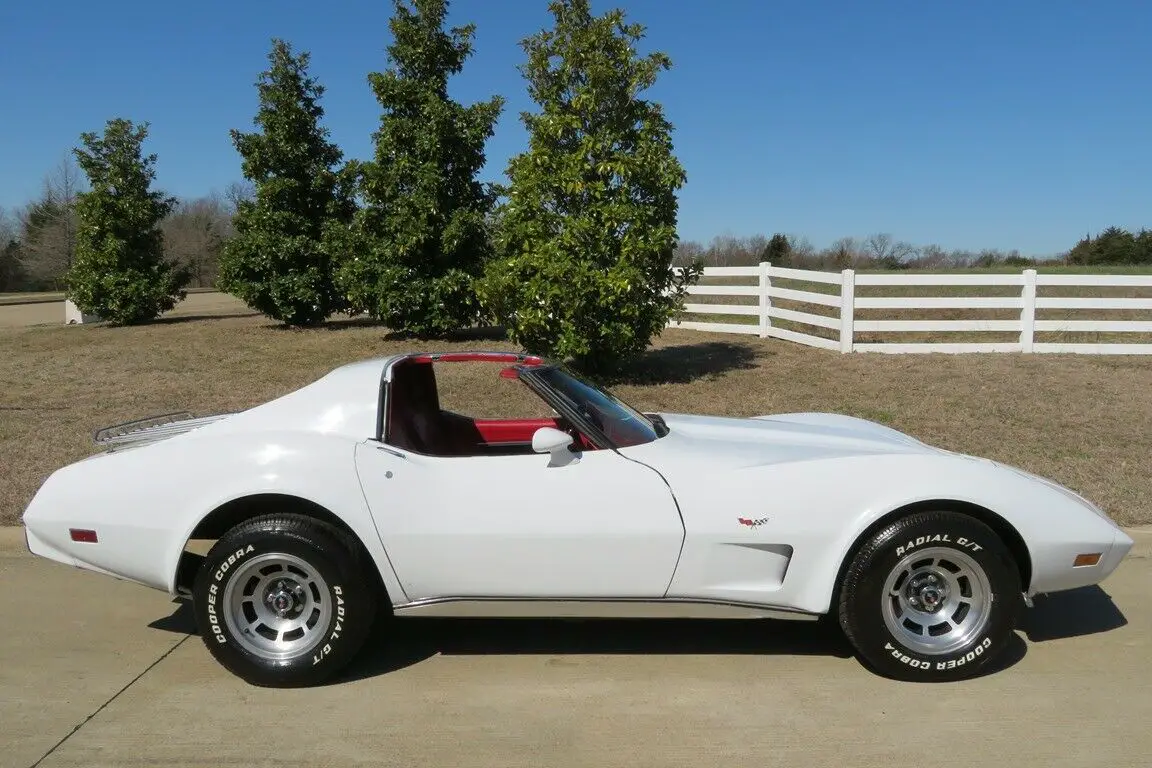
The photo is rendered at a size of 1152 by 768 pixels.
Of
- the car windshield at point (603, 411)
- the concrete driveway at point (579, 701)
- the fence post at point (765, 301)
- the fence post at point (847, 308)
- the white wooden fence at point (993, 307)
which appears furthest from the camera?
the fence post at point (765, 301)

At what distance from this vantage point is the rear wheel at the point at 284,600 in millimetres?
3746

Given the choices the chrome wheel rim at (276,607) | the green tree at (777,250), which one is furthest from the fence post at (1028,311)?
the green tree at (777,250)

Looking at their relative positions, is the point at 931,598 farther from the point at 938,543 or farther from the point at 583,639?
the point at 583,639

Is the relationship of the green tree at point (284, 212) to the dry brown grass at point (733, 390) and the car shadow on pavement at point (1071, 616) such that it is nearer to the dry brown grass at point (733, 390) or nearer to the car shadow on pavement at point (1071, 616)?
the dry brown grass at point (733, 390)

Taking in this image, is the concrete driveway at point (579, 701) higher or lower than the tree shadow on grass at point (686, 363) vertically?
lower

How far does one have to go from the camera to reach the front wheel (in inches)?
145

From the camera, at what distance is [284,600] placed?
152 inches

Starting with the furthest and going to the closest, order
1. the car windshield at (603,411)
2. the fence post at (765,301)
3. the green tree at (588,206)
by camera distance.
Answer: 1. the fence post at (765,301)
2. the green tree at (588,206)
3. the car windshield at (603,411)

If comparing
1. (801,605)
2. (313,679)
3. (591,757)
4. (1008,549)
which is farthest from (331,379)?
(1008,549)

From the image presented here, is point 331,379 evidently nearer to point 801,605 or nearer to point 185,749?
point 185,749

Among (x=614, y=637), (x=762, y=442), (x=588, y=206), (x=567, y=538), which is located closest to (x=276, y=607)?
(x=567, y=538)

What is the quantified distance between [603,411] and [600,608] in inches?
34.9

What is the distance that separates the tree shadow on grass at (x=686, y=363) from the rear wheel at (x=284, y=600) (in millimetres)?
7494

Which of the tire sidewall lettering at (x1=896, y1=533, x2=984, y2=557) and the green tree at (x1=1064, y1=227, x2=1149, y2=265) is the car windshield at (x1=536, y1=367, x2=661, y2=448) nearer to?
the tire sidewall lettering at (x1=896, y1=533, x2=984, y2=557)
